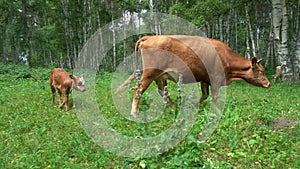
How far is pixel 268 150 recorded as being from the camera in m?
4.64

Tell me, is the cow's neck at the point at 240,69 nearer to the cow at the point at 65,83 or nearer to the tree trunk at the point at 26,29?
the cow at the point at 65,83

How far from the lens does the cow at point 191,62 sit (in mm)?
7734

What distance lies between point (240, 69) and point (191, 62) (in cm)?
141

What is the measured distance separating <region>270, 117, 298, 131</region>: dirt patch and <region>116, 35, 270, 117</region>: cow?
2.26 m

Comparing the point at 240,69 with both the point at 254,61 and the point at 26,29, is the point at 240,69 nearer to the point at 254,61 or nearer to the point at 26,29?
the point at 254,61

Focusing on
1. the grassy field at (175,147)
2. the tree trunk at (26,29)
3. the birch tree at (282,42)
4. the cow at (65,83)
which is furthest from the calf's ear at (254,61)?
the tree trunk at (26,29)

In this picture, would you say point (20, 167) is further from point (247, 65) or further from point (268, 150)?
point (247, 65)

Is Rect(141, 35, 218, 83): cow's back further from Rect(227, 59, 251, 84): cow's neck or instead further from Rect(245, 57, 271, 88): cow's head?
Rect(245, 57, 271, 88): cow's head

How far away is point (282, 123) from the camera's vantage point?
575cm

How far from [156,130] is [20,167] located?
2.52 metres

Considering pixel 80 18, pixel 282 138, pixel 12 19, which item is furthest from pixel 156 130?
pixel 12 19

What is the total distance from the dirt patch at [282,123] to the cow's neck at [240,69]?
2545mm

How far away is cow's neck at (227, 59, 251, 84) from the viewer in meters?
8.30

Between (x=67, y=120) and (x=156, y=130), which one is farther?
(x=67, y=120)
